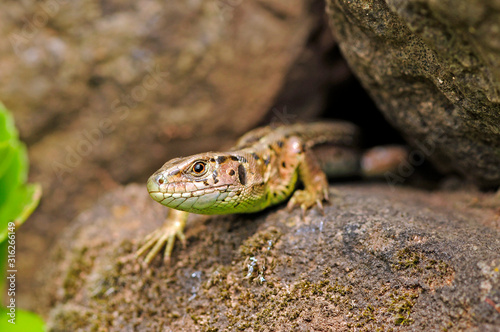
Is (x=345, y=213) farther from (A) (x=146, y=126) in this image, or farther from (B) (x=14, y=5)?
(B) (x=14, y=5)

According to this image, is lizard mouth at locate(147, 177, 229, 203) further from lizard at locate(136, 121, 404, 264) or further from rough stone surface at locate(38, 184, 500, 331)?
rough stone surface at locate(38, 184, 500, 331)

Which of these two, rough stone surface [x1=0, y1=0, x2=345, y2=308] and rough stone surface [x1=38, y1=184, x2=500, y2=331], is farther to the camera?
rough stone surface [x1=0, y1=0, x2=345, y2=308]

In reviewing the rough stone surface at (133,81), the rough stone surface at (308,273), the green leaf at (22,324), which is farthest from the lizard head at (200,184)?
the rough stone surface at (133,81)

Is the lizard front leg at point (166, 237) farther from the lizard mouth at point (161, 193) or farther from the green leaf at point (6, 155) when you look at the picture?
the green leaf at point (6, 155)

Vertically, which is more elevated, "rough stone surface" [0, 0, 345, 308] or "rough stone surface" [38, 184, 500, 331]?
"rough stone surface" [0, 0, 345, 308]

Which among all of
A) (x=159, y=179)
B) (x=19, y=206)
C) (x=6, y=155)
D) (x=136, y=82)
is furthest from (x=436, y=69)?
(x=6, y=155)

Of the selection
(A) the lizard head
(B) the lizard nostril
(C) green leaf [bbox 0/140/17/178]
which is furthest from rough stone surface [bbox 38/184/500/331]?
(C) green leaf [bbox 0/140/17/178]
